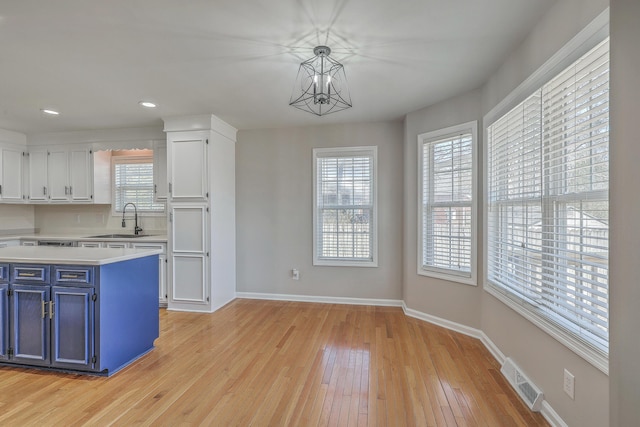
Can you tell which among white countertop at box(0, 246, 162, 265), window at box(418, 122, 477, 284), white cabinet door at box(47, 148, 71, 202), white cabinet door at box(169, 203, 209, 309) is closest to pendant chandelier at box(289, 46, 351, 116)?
window at box(418, 122, 477, 284)

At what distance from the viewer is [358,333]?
3.37m

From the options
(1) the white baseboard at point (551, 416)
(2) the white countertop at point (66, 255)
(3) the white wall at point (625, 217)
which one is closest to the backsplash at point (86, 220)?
(2) the white countertop at point (66, 255)

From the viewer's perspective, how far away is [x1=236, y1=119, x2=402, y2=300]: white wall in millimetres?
4305

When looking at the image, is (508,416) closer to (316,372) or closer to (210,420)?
(316,372)

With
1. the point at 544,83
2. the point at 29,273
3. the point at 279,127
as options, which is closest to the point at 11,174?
the point at 29,273

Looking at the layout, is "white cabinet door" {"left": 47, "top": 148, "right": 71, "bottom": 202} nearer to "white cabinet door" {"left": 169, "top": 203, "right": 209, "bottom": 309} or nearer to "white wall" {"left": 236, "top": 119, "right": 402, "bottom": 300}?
"white cabinet door" {"left": 169, "top": 203, "right": 209, "bottom": 309}

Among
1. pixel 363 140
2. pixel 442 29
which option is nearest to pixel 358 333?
pixel 363 140

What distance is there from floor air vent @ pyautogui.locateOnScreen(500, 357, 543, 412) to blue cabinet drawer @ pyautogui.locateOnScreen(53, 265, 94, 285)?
3231 mm

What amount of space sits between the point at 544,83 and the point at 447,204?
163 centimetres

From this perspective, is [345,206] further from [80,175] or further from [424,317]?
[80,175]

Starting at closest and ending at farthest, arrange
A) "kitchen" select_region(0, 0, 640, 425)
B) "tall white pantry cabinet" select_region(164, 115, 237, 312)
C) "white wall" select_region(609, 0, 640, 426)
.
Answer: "white wall" select_region(609, 0, 640, 426) < "kitchen" select_region(0, 0, 640, 425) < "tall white pantry cabinet" select_region(164, 115, 237, 312)

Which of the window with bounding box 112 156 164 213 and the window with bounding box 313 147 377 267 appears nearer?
the window with bounding box 313 147 377 267

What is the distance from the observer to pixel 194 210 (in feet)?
13.4

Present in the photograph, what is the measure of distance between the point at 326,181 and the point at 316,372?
103 inches
